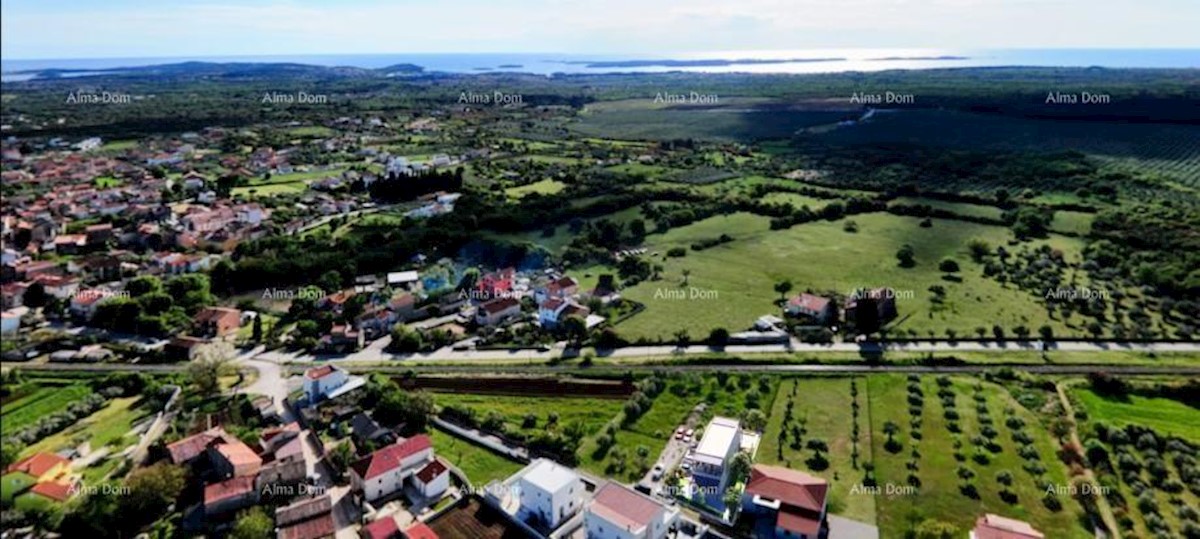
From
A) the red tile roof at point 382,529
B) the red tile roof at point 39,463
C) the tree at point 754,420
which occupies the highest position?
the red tile roof at point 39,463

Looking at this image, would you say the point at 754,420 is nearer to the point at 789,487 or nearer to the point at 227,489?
the point at 789,487

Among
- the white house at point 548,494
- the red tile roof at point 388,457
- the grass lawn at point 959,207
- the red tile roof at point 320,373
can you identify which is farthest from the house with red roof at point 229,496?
the grass lawn at point 959,207

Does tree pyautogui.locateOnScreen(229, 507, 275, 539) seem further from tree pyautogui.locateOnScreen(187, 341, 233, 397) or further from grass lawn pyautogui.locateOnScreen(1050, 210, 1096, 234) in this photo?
grass lawn pyautogui.locateOnScreen(1050, 210, 1096, 234)

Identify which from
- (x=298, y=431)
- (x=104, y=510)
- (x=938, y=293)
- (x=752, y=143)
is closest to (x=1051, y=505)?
(x=938, y=293)

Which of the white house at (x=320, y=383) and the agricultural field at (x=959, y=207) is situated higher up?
the agricultural field at (x=959, y=207)

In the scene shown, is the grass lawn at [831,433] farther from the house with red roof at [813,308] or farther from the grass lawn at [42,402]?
the grass lawn at [42,402]

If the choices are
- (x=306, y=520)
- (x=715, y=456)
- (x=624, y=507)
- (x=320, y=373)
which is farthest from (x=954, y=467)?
(x=320, y=373)

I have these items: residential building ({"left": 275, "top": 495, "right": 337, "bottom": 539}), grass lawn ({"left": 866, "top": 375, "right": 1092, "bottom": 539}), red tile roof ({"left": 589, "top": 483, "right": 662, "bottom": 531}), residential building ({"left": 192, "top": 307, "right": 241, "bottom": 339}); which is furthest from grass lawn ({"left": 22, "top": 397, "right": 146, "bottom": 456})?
grass lawn ({"left": 866, "top": 375, "right": 1092, "bottom": 539})
